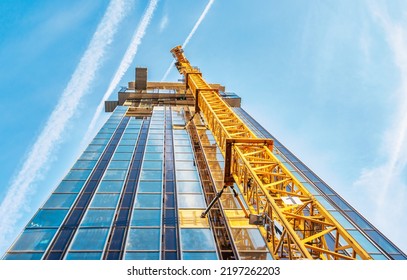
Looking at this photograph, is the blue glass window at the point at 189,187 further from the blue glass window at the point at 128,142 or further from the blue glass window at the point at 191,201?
the blue glass window at the point at 128,142

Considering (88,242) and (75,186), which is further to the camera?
(75,186)

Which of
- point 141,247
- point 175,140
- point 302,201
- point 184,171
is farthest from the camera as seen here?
point 175,140

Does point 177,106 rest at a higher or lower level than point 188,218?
higher

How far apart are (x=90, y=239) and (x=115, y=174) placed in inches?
336

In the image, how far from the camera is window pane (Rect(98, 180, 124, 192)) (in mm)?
22630

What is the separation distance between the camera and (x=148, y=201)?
21250 millimetres

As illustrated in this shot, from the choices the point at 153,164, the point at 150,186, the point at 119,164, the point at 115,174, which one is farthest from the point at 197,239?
the point at 119,164

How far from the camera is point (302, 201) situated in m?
13.7

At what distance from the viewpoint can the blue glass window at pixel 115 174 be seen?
80.5 feet

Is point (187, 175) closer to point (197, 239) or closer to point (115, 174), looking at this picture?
point (115, 174)

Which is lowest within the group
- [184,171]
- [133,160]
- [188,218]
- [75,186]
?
[188,218]

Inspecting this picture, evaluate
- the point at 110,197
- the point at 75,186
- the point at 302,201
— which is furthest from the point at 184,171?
the point at 302,201
